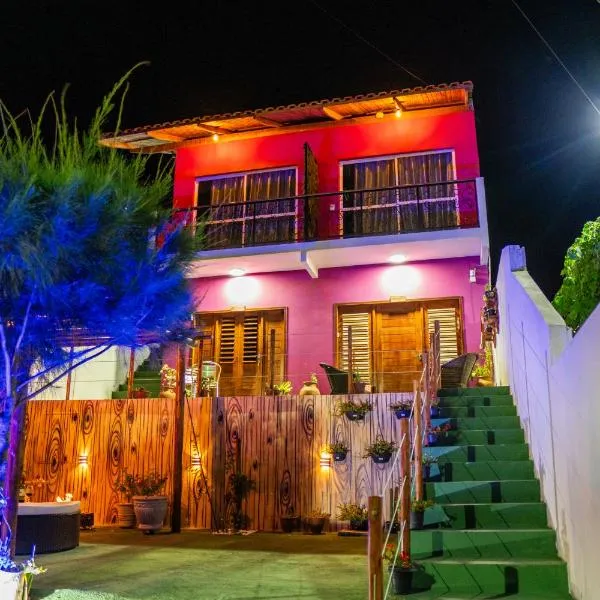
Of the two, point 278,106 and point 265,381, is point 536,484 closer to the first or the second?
point 265,381

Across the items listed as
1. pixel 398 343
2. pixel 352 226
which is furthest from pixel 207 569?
pixel 352 226

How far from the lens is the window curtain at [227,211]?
1388cm

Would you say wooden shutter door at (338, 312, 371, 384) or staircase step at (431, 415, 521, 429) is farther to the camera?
wooden shutter door at (338, 312, 371, 384)

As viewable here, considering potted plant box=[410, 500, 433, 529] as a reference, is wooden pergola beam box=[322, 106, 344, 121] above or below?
above

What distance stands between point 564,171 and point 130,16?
13.2 meters

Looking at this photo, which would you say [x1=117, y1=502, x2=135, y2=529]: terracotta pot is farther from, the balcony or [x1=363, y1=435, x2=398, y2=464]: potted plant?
the balcony

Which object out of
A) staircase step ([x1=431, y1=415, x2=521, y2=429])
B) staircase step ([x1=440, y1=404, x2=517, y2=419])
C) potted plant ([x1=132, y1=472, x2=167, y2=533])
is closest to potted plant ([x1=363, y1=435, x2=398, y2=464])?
staircase step ([x1=440, y1=404, x2=517, y2=419])

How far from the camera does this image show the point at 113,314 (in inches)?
224

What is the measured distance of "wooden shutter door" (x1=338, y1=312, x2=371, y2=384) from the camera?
12.9 m

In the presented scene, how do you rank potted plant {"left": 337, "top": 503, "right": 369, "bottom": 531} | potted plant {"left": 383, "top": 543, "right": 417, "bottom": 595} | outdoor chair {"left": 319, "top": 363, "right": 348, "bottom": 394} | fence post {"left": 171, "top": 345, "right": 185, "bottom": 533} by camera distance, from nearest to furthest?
potted plant {"left": 383, "top": 543, "right": 417, "bottom": 595}, potted plant {"left": 337, "top": 503, "right": 369, "bottom": 531}, fence post {"left": 171, "top": 345, "right": 185, "bottom": 533}, outdoor chair {"left": 319, "top": 363, "right": 348, "bottom": 394}

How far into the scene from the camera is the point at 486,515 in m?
6.45

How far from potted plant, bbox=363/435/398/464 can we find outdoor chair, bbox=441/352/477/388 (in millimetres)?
1493

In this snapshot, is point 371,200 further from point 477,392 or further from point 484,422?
point 484,422

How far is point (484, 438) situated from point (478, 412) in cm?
82
